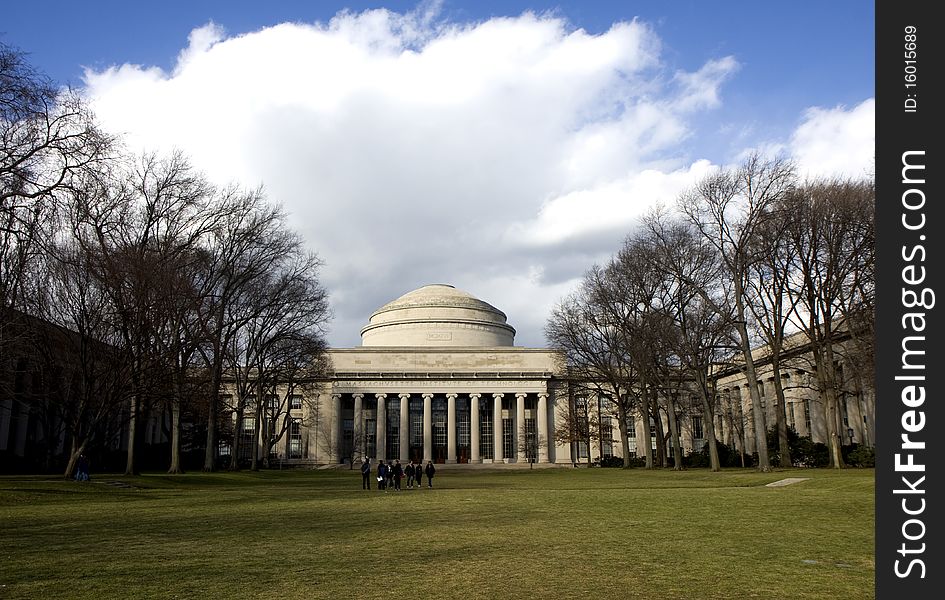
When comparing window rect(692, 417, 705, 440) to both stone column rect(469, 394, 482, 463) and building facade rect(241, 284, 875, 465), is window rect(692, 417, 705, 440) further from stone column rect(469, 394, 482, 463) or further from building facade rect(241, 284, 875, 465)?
stone column rect(469, 394, 482, 463)

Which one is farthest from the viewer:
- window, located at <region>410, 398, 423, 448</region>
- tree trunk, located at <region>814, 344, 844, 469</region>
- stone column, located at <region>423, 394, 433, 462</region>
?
window, located at <region>410, 398, 423, 448</region>

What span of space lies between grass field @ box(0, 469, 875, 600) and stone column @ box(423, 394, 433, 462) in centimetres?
6986

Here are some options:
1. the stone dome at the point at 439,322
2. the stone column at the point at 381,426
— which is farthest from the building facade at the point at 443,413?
the stone dome at the point at 439,322

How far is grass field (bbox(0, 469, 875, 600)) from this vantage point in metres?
10.4

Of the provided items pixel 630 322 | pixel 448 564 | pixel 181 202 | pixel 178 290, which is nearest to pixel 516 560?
pixel 448 564

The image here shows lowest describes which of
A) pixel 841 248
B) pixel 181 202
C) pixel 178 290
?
pixel 178 290

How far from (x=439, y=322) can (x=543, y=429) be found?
2220cm

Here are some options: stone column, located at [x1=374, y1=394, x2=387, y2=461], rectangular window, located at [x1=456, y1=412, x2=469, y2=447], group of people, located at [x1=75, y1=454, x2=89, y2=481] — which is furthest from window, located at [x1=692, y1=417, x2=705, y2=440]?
group of people, located at [x1=75, y1=454, x2=89, y2=481]

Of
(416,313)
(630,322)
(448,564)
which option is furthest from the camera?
(416,313)

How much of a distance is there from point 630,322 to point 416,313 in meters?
57.5

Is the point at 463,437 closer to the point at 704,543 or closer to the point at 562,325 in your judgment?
the point at 562,325

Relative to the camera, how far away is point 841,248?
41.8 metres

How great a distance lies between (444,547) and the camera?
574 inches

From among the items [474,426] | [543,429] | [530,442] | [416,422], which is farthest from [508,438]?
[416,422]
